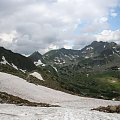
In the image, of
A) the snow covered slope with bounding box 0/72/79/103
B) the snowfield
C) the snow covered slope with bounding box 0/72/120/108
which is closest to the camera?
the snowfield

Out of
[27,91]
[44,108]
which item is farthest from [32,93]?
[44,108]

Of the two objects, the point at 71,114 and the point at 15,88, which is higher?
the point at 15,88

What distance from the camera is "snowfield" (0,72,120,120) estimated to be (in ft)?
95.3

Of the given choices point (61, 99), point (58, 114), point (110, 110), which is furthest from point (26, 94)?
point (58, 114)

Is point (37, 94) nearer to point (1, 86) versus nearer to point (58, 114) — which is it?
point (1, 86)

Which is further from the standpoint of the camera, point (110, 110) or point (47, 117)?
point (110, 110)

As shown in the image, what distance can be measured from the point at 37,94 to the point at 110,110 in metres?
34.2

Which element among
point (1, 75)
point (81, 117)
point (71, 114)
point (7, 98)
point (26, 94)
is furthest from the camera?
point (1, 75)

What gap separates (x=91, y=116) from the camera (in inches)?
1150

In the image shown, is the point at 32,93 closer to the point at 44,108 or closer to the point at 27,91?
the point at 27,91

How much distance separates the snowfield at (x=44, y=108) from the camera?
29.0m

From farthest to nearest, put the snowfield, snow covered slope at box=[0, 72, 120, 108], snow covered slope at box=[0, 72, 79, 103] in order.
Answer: snow covered slope at box=[0, 72, 79, 103] → snow covered slope at box=[0, 72, 120, 108] → the snowfield

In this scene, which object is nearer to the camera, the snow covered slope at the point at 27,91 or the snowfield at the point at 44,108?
the snowfield at the point at 44,108

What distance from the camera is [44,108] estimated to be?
37250 millimetres
